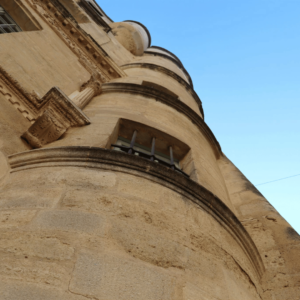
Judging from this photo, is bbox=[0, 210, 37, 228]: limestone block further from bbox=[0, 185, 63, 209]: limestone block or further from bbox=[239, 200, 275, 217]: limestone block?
bbox=[239, 200, 275, 217]: limestone block

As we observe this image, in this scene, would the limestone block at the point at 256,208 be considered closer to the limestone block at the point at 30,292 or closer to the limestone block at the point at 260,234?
the limestone block at the point at 260,234

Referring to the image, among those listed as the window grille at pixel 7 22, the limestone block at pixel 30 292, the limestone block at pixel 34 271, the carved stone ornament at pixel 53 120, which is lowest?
the limestone block at pixel 30 292

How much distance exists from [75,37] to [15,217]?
24.7 ft

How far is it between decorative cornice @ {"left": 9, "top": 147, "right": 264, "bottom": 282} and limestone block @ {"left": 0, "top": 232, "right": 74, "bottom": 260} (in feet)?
4.03

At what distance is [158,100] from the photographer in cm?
766

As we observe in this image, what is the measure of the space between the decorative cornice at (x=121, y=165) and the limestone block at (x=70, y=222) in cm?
88

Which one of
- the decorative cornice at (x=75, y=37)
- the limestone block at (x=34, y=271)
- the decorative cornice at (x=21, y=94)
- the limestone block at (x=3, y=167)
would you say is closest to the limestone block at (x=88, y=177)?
the limestone block at (x=3, y=167)

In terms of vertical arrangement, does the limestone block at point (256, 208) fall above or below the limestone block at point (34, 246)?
above

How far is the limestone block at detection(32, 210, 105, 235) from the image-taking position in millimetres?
2707

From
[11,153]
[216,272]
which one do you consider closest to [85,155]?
[11,153]

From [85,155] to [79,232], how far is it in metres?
1.24

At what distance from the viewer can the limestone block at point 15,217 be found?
8.91 feet

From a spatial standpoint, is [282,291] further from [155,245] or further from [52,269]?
[52,269]

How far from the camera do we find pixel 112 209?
3068 millimetres
